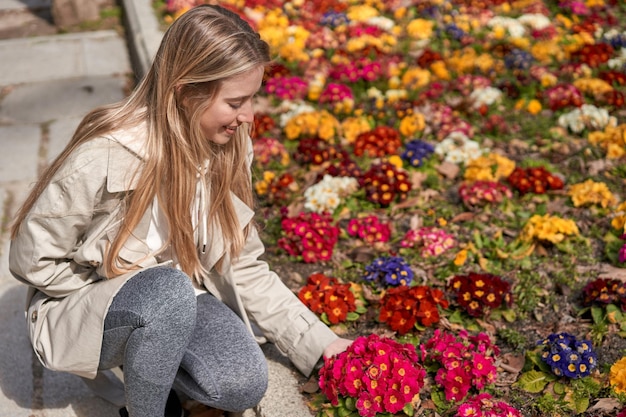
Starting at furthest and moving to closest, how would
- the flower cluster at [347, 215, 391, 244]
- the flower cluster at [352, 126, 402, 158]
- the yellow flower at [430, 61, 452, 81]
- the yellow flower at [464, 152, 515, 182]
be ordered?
the yellow flower at [430, 61, 452, 81] < the flower cluster at [352, 126, 402, 158] < the yellow flower at [464, 152, 515, 182] < the flower cluster at [347, 215, 391, 244]

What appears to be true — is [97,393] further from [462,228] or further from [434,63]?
[434,63]

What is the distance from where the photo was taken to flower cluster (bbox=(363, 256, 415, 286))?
3.11m

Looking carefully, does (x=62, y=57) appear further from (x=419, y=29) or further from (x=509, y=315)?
(x=509, y=315)

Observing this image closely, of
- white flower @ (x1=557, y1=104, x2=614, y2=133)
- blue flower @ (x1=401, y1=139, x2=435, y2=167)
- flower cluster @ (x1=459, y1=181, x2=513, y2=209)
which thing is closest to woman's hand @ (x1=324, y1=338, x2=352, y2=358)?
flower cluster @ (x1=459, y1=181, x2=513, y2=209)

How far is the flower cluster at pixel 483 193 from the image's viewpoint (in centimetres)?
361

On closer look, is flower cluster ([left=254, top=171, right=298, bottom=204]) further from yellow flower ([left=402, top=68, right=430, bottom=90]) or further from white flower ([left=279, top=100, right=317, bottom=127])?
yellow flower ([left=402, top=68, right=430, bottom=90])

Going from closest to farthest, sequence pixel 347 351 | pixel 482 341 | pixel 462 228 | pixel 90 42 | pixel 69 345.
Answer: pixel 69 345 < pixel 347 351 < pixel 482 341 < pixel 462 228 < pixel 90 42

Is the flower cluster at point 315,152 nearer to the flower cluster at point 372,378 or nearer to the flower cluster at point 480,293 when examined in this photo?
the flower cluster at point 480,293

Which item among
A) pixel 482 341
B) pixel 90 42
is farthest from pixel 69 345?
pixel 90 42

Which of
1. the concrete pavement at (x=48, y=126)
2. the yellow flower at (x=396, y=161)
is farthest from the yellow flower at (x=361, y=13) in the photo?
the yellow flower at (x=396, y=161)

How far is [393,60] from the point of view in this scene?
5262 millimetres

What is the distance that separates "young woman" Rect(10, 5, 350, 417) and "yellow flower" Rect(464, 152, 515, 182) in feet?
5.19

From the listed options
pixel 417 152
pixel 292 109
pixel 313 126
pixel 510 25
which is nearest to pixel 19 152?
pixel 292 109

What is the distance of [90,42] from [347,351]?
475cm
